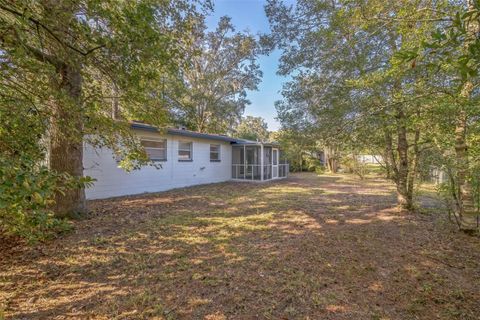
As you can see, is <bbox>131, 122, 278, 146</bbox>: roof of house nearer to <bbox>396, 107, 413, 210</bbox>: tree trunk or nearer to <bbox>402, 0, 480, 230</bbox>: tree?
<bbox>402, 0, 480, 230</bbox>: tree

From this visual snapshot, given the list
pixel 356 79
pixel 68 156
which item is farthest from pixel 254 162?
pixel 68 156

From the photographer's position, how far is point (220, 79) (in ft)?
63.8

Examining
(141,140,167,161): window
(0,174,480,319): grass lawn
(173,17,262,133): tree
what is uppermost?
(173,17,262,133): tree

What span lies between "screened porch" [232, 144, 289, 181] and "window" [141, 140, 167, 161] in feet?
17.4

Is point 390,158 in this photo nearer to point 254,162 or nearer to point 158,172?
point 158,172

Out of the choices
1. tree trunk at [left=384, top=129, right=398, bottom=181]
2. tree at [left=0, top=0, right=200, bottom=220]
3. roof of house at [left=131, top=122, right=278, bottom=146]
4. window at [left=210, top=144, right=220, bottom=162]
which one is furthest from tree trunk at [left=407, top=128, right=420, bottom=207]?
window at [left=210, top=144, right=220, bottom=162]

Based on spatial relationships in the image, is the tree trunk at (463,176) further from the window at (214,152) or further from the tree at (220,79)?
the tree at (220,79)

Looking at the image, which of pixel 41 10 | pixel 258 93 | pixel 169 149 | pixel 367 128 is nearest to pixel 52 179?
pixel 41 10

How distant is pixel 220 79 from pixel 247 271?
60.3ft

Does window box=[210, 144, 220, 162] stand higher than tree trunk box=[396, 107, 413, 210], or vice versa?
window box=[210, 144, 220, 162]

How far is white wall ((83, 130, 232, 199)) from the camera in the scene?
8000 millimetres

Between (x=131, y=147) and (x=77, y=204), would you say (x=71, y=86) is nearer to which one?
(x=131, y=147)

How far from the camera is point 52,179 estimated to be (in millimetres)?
1564

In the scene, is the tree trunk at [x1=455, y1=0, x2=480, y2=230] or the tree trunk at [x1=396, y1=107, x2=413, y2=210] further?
the tree trunk at [x1=396, y1=107, x2=413, y2=210]
